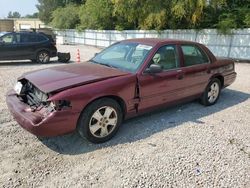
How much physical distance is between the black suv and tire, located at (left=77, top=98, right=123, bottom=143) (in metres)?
9.63

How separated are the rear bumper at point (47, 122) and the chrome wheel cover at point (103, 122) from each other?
1.05ft

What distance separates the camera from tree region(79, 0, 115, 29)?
2334cm

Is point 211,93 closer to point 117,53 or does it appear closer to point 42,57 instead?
point 117,53

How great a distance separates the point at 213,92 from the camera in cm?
609

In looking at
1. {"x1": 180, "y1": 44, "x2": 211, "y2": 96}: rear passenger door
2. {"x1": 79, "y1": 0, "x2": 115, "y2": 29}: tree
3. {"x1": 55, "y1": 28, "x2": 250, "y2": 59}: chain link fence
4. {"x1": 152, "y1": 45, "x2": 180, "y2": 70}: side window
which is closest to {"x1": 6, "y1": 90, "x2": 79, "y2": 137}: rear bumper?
{"x1": 152, "y1": 45, "x2": 180, "y2": 70}: side window

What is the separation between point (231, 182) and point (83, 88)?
2304 millimetres

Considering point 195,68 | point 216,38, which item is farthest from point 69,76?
point 216,38

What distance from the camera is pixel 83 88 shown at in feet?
12.3

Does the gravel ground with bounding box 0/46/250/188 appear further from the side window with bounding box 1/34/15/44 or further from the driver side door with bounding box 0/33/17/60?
the side window with bounding box 1/34/15/44

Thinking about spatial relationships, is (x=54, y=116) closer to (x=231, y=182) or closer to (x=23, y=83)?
(x=23, y=83)

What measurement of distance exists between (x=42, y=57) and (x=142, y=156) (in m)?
10.5

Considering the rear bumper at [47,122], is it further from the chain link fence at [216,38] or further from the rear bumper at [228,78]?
the chain link fence at [216,38]

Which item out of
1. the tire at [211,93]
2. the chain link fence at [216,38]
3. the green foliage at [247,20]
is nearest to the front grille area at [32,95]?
the tire at [211,93]

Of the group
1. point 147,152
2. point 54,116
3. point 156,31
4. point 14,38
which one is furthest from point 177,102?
point 156,31
